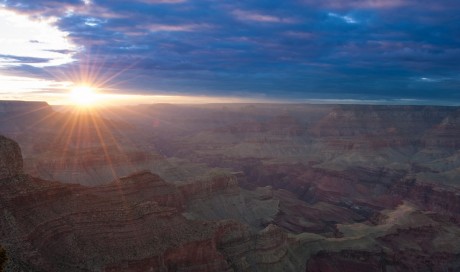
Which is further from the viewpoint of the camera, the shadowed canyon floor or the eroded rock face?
the shadowed canyon floor

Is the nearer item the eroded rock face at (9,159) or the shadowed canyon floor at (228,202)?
the eroded rock face at (9,159)

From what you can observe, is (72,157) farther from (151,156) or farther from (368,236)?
(368,236)

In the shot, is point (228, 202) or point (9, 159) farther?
point (228, 202)

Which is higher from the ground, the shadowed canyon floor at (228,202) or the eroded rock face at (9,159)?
the eroded rock face at (9,159)

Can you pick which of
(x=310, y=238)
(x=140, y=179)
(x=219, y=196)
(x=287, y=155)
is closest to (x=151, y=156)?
(x=219, y=196)

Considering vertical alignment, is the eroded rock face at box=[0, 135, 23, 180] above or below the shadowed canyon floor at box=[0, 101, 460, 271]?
above
